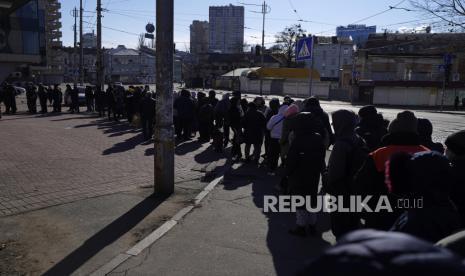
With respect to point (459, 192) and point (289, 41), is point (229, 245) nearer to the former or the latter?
point (459, 192)

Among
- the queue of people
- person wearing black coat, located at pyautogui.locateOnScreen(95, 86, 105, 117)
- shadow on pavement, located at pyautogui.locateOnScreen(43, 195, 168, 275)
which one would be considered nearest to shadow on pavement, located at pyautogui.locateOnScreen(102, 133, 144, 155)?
the queue of people

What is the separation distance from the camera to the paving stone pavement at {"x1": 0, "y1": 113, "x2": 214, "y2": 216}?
7.34 metres

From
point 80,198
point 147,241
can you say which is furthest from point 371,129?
point 80,198

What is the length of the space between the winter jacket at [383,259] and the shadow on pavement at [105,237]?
3.90 metres

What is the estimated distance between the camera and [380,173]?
13.2 feet

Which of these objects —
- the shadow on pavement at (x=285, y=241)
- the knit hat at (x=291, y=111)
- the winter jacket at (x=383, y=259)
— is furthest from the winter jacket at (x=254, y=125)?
the winter jacket at (x=383, y=259)

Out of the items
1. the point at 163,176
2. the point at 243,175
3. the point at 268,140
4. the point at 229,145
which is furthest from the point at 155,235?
the point at 229,145

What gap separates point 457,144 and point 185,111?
11427 millimetres

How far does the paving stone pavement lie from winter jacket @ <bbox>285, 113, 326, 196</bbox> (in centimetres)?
349

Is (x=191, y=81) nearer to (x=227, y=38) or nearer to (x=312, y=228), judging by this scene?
(x=227, y=38)

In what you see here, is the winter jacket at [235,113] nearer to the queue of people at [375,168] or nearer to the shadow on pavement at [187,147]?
the shadow on pavement at [187,147]

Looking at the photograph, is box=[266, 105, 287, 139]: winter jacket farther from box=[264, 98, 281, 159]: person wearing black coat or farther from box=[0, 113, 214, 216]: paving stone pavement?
box=[0, 113, 214, 216]: paving stone pavement

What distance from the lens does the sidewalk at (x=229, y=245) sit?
4621 mm

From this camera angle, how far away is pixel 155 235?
5516 mm
